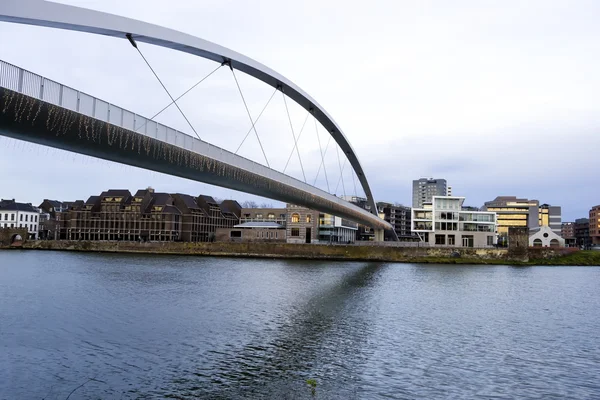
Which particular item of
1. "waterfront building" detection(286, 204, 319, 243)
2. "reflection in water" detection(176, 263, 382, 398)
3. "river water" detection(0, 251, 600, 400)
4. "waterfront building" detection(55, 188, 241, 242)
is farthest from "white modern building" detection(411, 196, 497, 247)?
"reflection in water" detection(176, 263, 382, 398)

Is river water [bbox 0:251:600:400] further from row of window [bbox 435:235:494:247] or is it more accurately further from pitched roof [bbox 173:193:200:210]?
pitched roof [bbox 173:193:200:210]

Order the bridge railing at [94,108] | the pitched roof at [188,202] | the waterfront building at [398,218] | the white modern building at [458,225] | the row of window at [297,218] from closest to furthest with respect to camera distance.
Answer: the bridge railing at [94,108], the white modern building at [458,225], the row of window at [297,218], the pitched roof at [188,202], the waterfront building at [398,218]

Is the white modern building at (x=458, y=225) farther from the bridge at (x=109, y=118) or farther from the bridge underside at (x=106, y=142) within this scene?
the bridge at (x=109, y=118)

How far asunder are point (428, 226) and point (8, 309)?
77.3 metres

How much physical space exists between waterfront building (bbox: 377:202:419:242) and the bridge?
10804 centimetres

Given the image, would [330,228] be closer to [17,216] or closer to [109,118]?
[17,216]

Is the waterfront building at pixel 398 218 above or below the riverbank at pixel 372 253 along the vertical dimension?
above

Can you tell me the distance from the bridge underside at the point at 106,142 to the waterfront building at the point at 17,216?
3990 inches

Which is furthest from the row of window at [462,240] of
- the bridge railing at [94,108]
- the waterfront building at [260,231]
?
the bridge railing at [94,108]

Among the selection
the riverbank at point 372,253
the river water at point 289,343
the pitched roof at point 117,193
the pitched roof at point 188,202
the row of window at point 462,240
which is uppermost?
the pitched roof at point 117,193

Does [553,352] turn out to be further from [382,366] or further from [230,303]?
[230,303]

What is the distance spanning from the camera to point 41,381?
42.0 ft

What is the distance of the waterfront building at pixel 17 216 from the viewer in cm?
11162

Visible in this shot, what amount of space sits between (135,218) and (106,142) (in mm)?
89894
